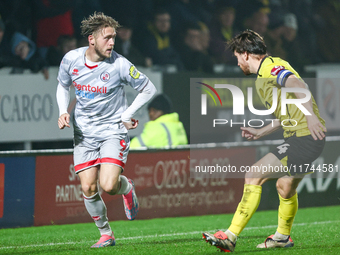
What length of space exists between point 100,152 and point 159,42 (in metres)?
5.28

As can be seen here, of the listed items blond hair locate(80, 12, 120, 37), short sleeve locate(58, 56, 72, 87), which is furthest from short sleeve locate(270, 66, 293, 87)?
short sleeve locate(58, 56, 72, 87)

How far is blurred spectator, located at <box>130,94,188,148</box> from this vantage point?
830cm

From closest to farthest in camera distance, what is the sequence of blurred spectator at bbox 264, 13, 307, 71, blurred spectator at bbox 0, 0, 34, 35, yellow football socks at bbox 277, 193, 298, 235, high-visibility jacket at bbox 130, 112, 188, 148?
yellow football socks at bbox 277, 193, 298, 235
blurred spectator at bbox 0, 0, 34, 35
high-visibility jacket at bbox 130, 112, 188, 148
blurred spectator at bbox 264, 13, 307, 71

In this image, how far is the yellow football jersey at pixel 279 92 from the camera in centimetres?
440

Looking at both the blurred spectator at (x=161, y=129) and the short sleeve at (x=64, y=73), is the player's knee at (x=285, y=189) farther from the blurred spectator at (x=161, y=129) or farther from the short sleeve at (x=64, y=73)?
the blurred spectator at (x=161, y=129)

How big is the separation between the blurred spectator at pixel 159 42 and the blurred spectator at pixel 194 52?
0.88 ft

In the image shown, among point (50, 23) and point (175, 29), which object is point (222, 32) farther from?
point (50, 23)

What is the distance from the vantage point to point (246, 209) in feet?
14.6

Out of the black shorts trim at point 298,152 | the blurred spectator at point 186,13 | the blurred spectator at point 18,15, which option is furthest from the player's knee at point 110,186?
the blurred spectator at point 186,13

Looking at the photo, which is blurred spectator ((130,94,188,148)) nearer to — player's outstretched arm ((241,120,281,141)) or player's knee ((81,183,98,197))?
player's knee ((81,183,98,197))

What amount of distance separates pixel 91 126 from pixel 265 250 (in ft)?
6.21

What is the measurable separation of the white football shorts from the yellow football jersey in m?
1.39

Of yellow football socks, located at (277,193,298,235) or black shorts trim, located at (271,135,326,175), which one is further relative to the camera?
yellow football socks, located at (277,193,298,235)

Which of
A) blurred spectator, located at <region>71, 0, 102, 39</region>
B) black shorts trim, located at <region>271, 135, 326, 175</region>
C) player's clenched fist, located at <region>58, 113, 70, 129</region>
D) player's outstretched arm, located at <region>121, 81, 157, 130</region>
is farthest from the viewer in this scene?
blurred spectator, located at <region>71, 0, 102, 39</region>
